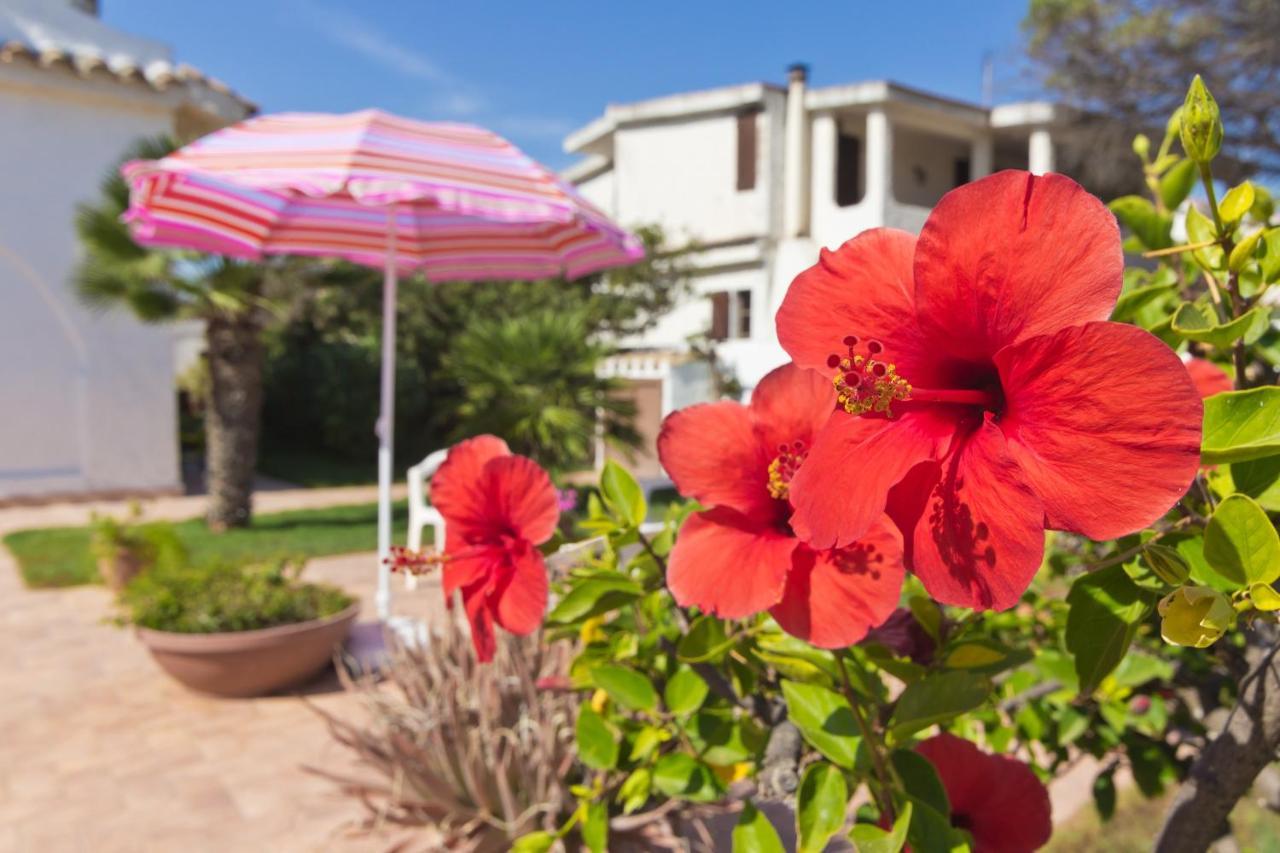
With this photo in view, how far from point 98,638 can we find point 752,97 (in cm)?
1315

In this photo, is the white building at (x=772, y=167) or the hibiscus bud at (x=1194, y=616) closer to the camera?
the hibiscus bud at (x=1194, y=616)

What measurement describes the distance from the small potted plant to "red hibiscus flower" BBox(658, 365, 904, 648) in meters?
3.44

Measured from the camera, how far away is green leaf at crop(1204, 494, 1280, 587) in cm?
42

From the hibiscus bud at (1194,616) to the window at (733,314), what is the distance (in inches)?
595

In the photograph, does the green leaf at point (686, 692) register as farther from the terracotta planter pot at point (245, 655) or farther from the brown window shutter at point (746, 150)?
the brown window shutter at point (746, 150)

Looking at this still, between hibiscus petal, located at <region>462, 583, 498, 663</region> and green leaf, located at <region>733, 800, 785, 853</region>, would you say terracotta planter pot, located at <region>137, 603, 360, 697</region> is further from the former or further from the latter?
green leaf, located at <region>733, 800, 785, 853</region>

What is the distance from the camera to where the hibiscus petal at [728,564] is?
570 mm

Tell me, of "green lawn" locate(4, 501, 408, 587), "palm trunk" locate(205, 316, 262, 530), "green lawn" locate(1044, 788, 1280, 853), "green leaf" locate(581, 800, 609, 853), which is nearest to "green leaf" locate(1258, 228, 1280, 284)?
"green leaf" locate(581, 800, 609, 853)

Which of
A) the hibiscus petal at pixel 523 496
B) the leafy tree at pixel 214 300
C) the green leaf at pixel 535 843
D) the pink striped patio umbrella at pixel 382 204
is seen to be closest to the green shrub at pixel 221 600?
the pink striped patio umbrella at pixel 382 204

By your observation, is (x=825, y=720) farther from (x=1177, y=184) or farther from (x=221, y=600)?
(x=221, y=600)

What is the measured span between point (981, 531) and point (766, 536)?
21 centimetres

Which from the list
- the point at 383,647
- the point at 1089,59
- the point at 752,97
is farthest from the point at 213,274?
the point at 1089,59

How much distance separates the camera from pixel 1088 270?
40 centimetres

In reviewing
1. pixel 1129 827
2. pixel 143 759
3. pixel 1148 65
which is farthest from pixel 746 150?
pixel 1129 827
